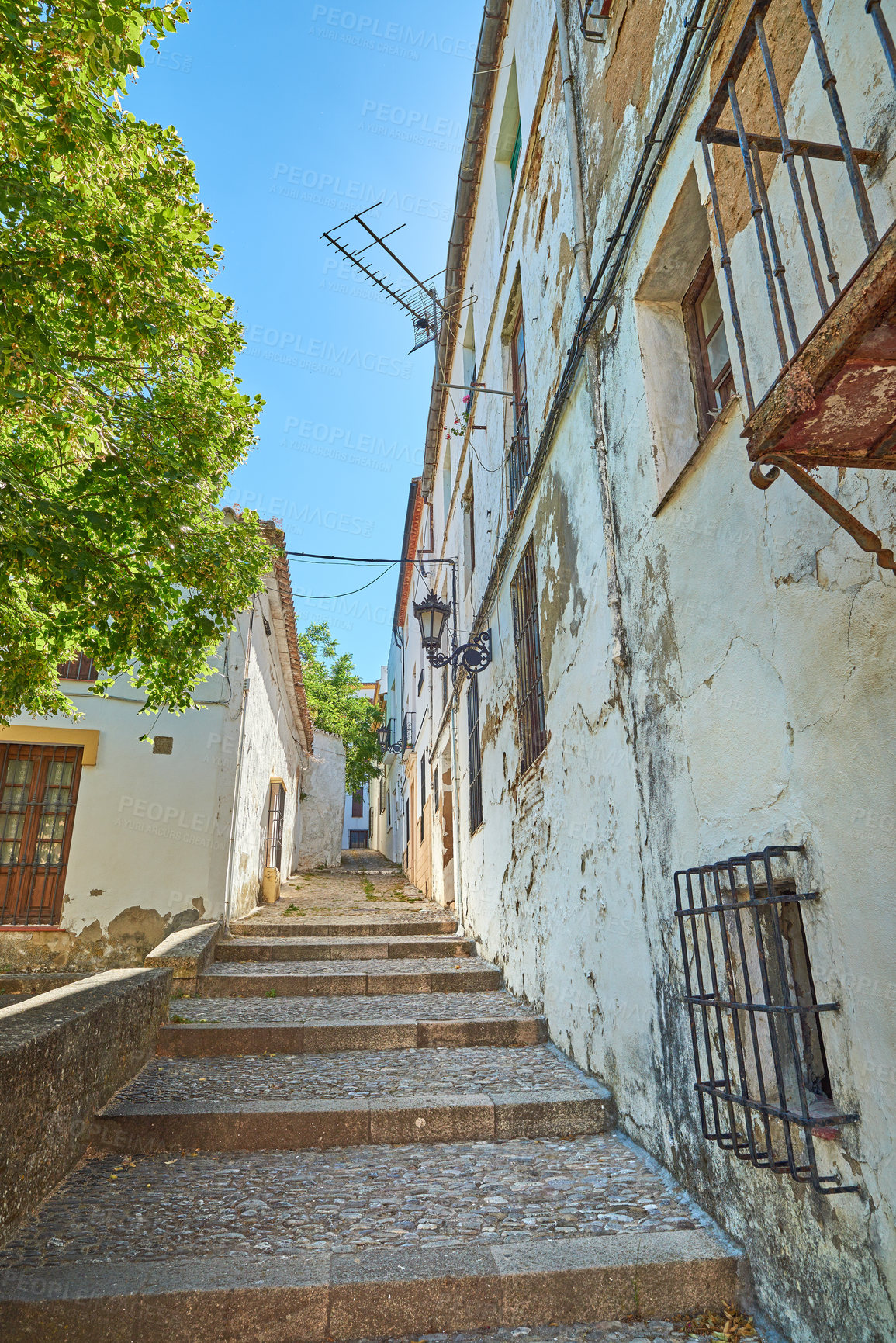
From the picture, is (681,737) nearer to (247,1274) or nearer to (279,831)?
(247,1274)

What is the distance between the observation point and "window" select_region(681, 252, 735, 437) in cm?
312

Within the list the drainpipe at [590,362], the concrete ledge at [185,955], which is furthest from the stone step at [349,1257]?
the concrete ledge at [185,955]

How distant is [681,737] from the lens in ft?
9.69

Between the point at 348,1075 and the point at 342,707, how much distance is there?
19.9 meters

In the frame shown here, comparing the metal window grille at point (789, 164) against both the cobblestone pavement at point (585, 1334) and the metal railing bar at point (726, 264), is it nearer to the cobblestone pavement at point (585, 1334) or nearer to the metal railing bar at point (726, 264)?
the metal railing bar at point (726, 264)

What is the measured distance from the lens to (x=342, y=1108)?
364 cm

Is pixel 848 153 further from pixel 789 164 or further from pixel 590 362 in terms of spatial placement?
pixel 590 362

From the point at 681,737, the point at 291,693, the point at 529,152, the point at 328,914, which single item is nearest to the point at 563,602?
the point at 681,737

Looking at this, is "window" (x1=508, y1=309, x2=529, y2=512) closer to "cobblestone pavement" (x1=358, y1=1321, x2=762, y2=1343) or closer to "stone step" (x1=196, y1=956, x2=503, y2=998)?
"stone step" (x1=196, y1=956, x2=503, y2=998)

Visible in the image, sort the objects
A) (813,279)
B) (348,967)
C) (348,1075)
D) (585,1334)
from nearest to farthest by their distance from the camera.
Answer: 1. (813,279)
2. (585,1334)
3. (348,1075)
4. (348,967)

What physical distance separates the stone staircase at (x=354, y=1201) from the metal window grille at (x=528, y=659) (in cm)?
189

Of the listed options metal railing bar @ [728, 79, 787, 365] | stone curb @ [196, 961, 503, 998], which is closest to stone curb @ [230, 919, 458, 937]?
stone curb @ [196, 961, 503, 998]

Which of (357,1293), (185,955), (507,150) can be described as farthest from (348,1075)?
(507,150)

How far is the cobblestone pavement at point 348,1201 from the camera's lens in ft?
8.57
